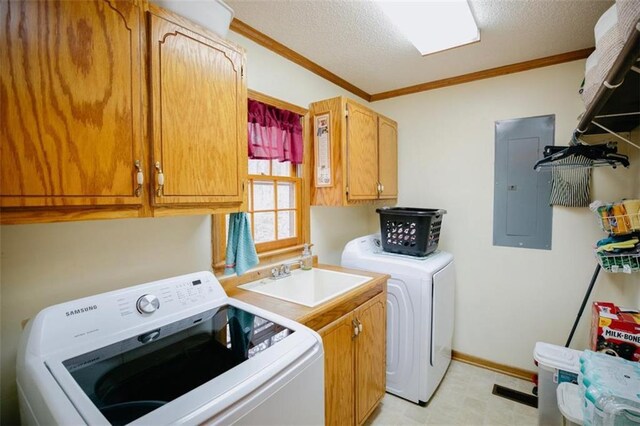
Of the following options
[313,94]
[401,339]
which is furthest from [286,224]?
[401,339]

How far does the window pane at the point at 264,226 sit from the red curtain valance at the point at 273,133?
42 centimetres

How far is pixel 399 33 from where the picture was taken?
6.33ft

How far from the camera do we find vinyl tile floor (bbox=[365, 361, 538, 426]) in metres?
2.02

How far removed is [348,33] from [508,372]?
298 centimetres

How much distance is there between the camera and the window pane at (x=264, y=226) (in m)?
2.11

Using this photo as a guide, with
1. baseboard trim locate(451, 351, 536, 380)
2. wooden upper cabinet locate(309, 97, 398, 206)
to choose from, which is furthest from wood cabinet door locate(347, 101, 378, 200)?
baseboard trim locate(451, 351, 536, 380)

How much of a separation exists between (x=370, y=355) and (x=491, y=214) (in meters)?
1.62

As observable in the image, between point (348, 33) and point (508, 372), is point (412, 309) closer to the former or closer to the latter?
point (508, 372)

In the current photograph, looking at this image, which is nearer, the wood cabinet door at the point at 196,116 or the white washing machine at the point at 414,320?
the wood cabinet door at the point at 196,116

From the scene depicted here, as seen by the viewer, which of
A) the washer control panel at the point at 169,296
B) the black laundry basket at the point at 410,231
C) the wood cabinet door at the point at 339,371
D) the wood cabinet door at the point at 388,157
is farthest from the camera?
the wood cabinet door at the point at 388,157

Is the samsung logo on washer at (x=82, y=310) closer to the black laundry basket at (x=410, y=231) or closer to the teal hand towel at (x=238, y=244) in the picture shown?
the teal hand towel at (x=238, y=244)

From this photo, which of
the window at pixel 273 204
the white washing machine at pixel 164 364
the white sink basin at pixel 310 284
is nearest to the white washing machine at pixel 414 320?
the white sink basin at pixel 310 284

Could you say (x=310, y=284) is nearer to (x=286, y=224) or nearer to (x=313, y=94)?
(x=286, y=224)

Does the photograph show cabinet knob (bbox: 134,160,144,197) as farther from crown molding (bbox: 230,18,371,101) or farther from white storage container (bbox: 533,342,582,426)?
white storage container (bbox: 533,342,582,426)
